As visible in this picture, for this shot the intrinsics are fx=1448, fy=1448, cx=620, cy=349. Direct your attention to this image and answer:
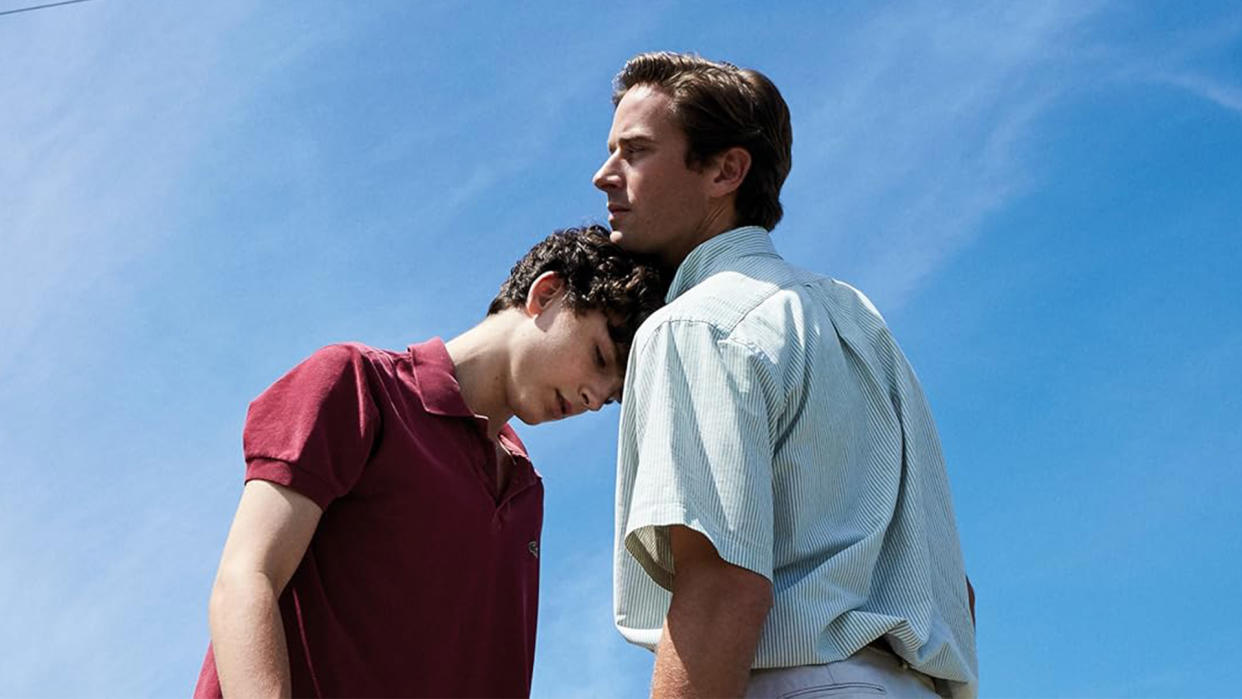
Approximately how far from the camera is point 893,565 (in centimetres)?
239

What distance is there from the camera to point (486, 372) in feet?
10.6

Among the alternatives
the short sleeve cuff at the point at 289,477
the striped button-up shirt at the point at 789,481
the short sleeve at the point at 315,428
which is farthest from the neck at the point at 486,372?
the striped button-up shirt at the point at 789,481

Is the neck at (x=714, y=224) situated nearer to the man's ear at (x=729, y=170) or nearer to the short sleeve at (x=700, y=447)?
the man's ear at (x=729, y=170)

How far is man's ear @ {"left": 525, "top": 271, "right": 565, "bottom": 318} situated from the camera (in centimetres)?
321

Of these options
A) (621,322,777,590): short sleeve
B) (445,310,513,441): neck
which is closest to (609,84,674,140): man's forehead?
(445,310,513,441): neck

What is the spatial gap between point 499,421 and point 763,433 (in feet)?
3.54

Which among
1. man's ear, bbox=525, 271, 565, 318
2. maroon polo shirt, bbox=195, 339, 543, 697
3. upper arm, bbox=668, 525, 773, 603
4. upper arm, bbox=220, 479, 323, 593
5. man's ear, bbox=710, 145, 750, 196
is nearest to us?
upper arm, bbox=668, 525, 773, 603

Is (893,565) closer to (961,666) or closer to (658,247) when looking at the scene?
(961,666)

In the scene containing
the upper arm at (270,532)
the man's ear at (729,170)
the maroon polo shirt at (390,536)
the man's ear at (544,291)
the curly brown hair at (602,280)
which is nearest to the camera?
the upper arm at (270,532)

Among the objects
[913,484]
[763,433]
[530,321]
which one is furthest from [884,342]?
[530,321]

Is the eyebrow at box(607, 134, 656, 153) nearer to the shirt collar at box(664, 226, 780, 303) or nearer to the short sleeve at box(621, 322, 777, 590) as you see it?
the shirt collar at box(664, 226, 780, 303)

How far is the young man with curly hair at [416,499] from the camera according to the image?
2.72m

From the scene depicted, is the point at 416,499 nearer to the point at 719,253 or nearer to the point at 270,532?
the point at 270,532

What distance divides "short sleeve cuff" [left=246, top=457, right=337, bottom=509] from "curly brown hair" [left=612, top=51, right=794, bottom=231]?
38.5 inches
